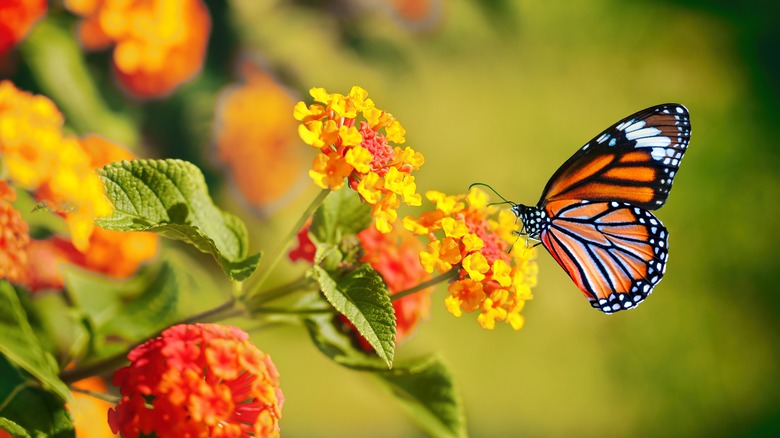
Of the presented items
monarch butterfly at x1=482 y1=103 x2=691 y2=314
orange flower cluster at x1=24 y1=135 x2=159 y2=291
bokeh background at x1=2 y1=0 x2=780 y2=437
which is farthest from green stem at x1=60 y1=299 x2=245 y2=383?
bokeh background at x1=2 y1=0 x2=780 y2=437

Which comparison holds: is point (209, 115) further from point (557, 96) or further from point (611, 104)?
point (611, 104)

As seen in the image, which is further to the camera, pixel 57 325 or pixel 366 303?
pixel 57 325

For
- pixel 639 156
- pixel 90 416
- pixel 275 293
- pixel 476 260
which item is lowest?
pixel 90 416

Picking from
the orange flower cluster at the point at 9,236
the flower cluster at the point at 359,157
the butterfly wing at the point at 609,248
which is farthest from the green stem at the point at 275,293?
the butterfly wing at the point at 609,248

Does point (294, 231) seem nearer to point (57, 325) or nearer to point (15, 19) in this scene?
point (57, 325)

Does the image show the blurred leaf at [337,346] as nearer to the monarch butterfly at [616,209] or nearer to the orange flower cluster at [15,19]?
the monarch butterfly at [616,209]

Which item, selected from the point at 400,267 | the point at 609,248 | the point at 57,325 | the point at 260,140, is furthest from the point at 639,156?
the point at 57,325
